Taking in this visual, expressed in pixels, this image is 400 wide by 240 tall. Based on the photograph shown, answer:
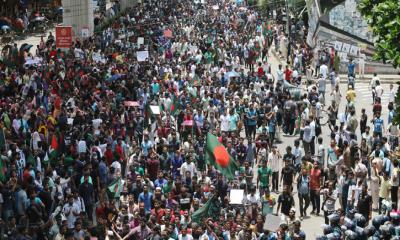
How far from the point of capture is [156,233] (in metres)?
21.6

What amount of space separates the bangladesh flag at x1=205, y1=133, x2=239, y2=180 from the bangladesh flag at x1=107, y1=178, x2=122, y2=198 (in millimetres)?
2226

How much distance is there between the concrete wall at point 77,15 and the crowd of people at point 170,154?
8352mm

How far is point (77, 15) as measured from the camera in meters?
50.3

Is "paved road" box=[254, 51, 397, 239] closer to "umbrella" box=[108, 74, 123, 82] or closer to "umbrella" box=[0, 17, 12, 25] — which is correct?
"umbrella" box=[108, 74, 123, 82]

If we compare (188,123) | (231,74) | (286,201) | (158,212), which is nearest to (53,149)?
(158,212)

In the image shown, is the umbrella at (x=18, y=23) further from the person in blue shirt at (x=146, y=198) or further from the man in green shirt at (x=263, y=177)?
the person in blue shirt at (x=146, y=198)

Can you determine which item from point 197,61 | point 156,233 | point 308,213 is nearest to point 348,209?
point 308,213

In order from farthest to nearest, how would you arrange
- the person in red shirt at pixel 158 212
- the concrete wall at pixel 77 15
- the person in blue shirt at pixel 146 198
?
the concrete wall at pixel 77 15
the person in blue shirt at pixel 146 198
the person in red shirt at pixel 158 212

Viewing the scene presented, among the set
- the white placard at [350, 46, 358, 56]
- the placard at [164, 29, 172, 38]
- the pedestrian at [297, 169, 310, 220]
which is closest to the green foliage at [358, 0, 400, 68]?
the pedestrian at [297, 169, 310, 220]

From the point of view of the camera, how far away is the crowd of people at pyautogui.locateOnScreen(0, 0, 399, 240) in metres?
22.6

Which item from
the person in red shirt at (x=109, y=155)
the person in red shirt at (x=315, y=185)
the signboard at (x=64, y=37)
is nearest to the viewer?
the person in red shirt at (x=315, y=185)

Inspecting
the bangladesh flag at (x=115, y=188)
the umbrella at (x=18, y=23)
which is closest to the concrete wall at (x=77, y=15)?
the umbrella at (x=18, y=23)

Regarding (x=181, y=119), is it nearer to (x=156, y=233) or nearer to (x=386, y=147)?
(x=386, y=147)

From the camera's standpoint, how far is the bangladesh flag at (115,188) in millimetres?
24859
